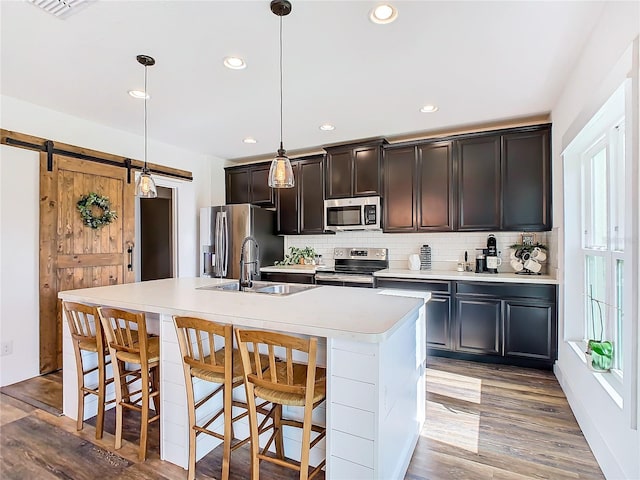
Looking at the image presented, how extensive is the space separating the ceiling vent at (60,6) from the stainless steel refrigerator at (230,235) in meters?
2.84

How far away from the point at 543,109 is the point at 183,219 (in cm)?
452

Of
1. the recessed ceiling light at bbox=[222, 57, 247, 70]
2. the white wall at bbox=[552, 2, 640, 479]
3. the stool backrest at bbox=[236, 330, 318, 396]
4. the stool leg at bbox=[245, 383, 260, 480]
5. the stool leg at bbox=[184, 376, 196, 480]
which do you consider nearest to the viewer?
the stool backrest at bbox=[236, 330, 318, 396]

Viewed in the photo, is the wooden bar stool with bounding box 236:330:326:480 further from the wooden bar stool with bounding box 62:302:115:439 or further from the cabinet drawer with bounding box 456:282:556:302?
the cabinet drawer with bounding box 456:282:556:302

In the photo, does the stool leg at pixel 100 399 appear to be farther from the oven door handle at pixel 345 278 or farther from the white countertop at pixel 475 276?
the white countertop at pixel 475 276

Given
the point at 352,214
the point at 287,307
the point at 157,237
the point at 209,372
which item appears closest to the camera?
the point at 209,372

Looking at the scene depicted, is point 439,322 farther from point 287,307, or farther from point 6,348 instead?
point 6,348

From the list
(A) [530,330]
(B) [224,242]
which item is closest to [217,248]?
(B) [224,242]

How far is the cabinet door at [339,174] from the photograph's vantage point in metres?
4.50

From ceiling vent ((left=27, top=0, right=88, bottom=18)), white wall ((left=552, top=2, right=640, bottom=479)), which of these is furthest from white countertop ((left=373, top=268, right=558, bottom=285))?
ceiling vent ((left=27, top=0, right=88, bottom=18))

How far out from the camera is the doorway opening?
5.05m

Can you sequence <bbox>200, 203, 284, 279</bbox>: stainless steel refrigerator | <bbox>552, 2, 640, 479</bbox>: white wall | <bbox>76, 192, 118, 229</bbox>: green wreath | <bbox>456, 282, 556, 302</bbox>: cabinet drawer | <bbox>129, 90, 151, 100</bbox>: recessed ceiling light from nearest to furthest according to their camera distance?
<bbox>552, 2, 640, 479</bbox>: white wall < <bbox>129, 90, 151, 100</bbox>: recessed ceiling light < <bbox>456, 282, 556, 302</bbox>: cabinet drawer < <bbox>76, 192, 118, 229</bbox>: green wreath < <bbox>200, 203, 284, 279</bbox>: stainless steel refrigerator

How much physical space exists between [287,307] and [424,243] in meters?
2.92

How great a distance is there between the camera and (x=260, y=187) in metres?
5.18

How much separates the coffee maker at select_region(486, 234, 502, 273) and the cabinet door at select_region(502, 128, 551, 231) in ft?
1.00
